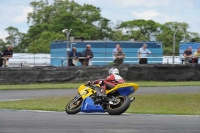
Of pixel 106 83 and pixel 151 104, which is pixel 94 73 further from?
pixel 106 83

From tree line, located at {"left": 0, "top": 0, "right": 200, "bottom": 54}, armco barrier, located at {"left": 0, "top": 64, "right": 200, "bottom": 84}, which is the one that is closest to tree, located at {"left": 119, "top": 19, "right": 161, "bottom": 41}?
tree line, located at {"left": 0, "top": 0, "right": 200, "bottom": 54}

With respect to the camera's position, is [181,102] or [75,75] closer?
[181,102]

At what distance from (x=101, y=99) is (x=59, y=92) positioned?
8618 mm

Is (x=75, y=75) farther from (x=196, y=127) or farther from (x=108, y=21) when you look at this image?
(x=108, y=21)

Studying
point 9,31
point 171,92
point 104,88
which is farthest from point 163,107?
point 9,31

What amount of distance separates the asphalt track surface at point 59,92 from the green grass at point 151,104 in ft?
4.57

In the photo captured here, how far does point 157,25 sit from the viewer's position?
12662 cm

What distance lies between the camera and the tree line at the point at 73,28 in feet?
340

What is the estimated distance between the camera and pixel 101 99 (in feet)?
44.8

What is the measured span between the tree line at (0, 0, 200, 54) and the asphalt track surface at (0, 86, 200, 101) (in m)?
73.9

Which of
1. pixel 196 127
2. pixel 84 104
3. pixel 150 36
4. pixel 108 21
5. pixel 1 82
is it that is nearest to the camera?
pixel 196 127

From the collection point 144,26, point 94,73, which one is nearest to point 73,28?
point 144,26

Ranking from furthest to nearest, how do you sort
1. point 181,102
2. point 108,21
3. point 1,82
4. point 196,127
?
1. point 108,21
2. point 1,82
3. point 181,102
4. point 196,127

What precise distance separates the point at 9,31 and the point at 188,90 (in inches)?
3979
